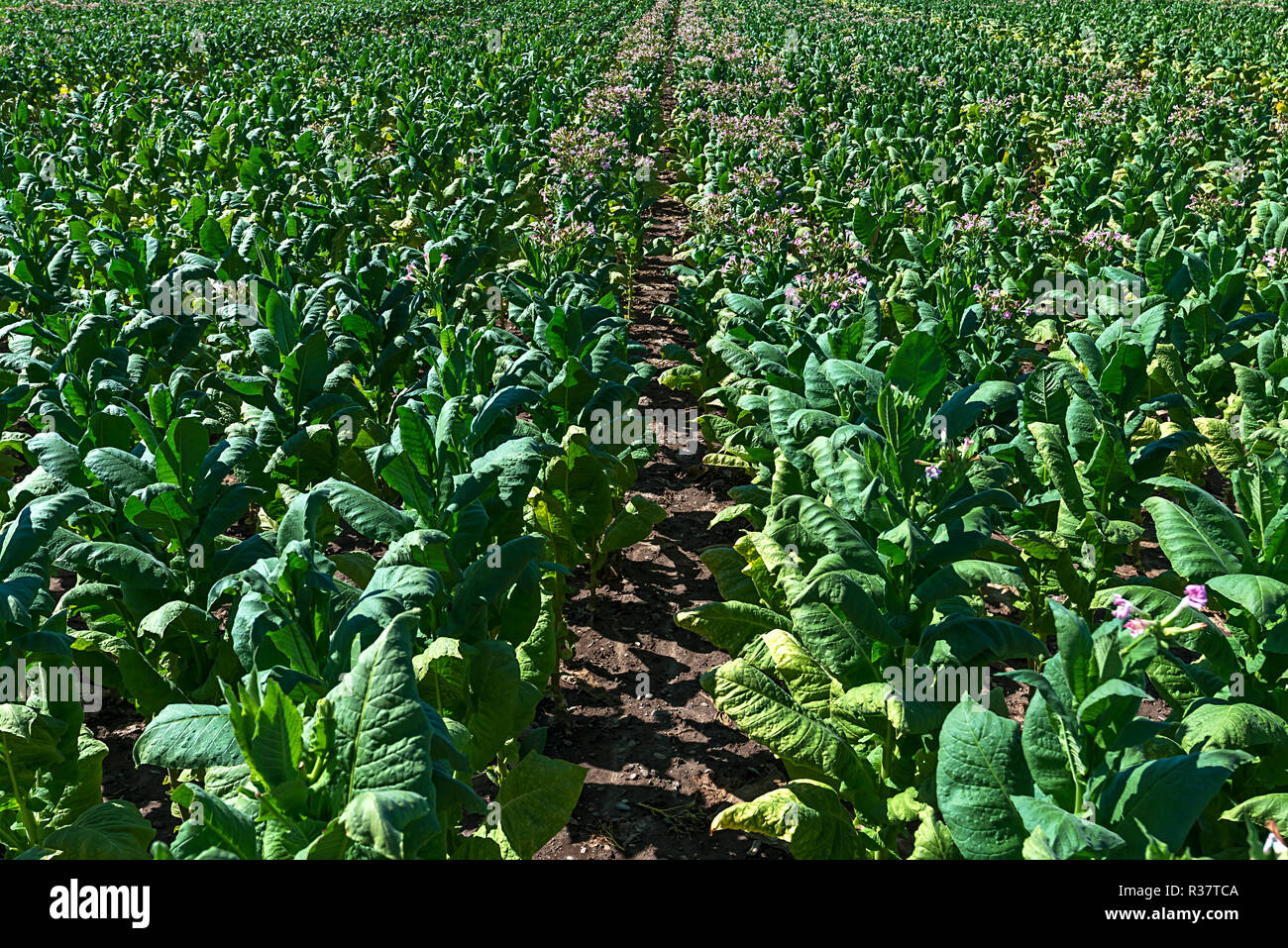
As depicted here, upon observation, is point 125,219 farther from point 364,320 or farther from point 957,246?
point 957,246

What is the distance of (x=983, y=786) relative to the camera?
2770 millimetres

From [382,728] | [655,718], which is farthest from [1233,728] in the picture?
[655,718]

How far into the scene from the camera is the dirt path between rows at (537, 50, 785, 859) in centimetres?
431

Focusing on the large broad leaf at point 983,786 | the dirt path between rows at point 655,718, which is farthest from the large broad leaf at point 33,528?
the large broad leaf at point 983,786

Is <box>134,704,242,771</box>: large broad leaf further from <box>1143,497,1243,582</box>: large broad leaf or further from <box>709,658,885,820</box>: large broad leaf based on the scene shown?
<box>1143,497,1243,582</box>: large broad leaf

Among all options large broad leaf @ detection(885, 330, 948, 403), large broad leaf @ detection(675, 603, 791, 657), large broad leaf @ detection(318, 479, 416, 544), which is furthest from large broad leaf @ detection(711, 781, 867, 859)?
large broad leaf @ detection(885, 330, 948, 403)

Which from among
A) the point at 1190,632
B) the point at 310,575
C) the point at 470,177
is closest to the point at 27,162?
the point at 470,177

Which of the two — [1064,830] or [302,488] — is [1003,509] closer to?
[1064,830]

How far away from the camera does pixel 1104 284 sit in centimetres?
759

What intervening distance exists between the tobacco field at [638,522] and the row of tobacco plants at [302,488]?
21 millimetres

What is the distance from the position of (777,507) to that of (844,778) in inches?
53.1

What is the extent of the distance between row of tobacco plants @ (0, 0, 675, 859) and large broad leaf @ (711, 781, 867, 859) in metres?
0.70

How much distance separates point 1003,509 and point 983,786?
6.82 ft

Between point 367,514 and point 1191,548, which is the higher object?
point 367,514
